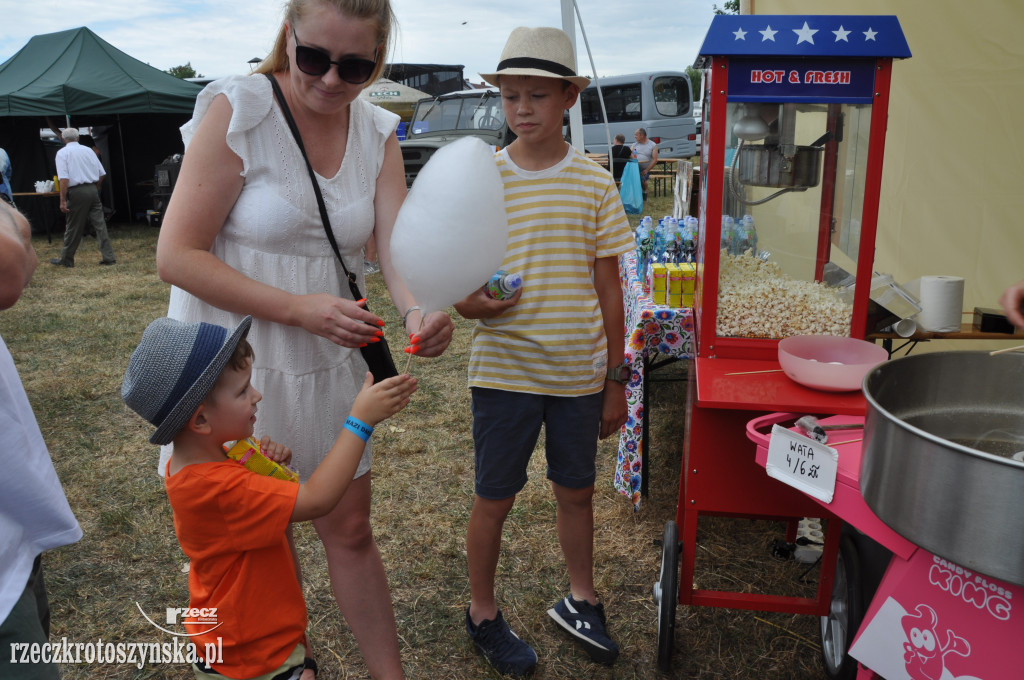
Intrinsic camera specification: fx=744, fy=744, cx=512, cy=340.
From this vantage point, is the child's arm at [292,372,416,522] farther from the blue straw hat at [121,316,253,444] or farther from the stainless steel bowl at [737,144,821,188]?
the stainless steel bowl at [737,144,821,188]

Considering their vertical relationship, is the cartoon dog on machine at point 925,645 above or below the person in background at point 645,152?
below

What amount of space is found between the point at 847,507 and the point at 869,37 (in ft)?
3.84

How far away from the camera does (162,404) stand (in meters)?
1.37

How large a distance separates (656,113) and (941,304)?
16.7 metres

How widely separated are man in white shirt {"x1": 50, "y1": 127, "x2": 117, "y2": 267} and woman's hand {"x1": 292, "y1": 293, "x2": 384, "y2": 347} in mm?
9623

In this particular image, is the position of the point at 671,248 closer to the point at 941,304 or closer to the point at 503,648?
the point at 941,304

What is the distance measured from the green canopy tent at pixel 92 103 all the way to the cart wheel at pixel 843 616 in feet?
41.4

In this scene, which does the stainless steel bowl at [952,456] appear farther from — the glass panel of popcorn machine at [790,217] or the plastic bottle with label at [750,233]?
the plastic bottle with label at [750,233]

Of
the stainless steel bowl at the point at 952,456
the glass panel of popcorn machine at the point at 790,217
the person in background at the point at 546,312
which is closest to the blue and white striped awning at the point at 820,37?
the glass panel of popcorn machine at the point at 790,217

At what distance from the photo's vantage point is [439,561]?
9.30 feet

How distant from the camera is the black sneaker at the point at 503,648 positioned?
2.20 metres

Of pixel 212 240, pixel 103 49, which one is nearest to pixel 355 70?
pixel 212 240

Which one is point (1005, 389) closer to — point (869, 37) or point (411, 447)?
point (869, 37)

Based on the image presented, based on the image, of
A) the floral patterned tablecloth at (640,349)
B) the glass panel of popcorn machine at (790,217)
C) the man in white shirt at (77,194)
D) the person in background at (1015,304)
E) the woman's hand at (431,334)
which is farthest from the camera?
the man in white shirt at (77,194)
